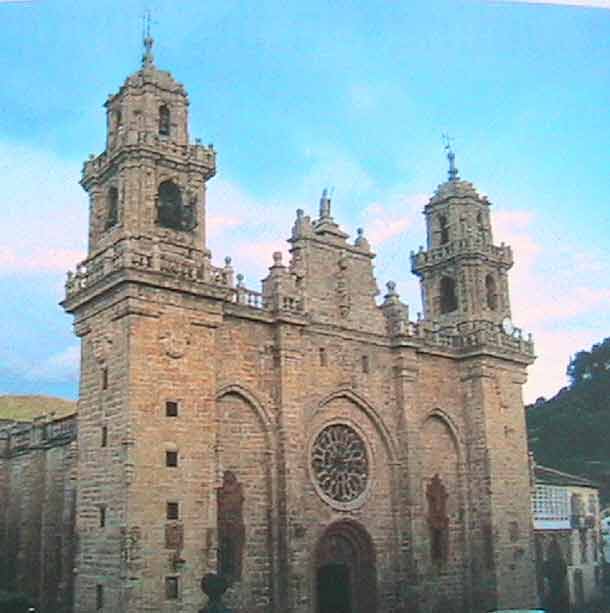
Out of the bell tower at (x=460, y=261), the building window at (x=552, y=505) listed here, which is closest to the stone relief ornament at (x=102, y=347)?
the bell tower at (x=460, y=261)

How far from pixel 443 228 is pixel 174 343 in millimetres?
18302

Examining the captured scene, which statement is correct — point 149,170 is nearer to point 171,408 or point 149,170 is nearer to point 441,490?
point 171,408

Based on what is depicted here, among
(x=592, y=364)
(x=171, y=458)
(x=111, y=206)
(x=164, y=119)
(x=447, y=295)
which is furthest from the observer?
(x=592, y=364)

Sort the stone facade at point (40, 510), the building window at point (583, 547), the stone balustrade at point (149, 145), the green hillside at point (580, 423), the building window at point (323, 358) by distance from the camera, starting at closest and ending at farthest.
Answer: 1. the stone balustrade at point (149, 145)
2. the stone facade at point (40, 510)
3. the building window at point (323, 358)
4. the building window at point (583, 547)
5. the green hillside at point (580, 423)

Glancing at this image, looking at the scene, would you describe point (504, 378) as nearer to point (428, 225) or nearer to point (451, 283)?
point (451, 283)

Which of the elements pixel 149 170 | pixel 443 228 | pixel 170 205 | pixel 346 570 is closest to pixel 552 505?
pixel 443 228

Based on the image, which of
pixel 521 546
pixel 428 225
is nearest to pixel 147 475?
pixel 521 546

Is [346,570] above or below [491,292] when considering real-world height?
below

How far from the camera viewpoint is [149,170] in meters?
26.7

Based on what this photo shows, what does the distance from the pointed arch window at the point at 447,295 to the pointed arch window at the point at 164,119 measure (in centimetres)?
1591

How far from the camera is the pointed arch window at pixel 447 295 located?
→ 38125 mm

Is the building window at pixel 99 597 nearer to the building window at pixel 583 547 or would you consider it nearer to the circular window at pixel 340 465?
the circular window at pixel 340 465

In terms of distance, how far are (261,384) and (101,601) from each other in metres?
8.64

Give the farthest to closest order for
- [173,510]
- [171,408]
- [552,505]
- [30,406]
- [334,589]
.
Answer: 1. [30,406]
2. [552,505]
3. [334,589]
4. [171,408]
5. [173,510]
